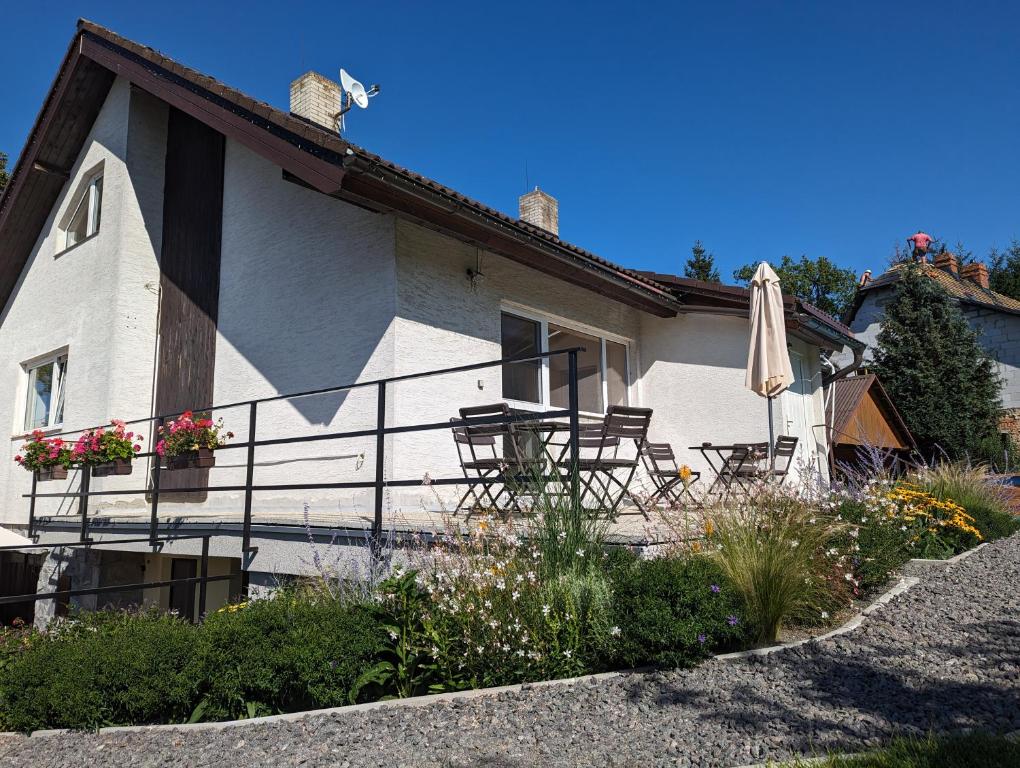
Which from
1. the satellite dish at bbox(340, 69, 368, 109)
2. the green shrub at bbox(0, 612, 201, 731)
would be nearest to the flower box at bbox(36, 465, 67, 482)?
the green shrub at bbox(0, 612, 201, 731)

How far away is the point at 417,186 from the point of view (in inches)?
247

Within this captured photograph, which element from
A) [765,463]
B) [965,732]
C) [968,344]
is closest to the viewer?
[965,732]

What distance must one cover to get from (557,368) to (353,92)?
14.4 ft

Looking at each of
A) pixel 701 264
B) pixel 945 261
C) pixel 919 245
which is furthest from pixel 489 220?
pixel 701 264

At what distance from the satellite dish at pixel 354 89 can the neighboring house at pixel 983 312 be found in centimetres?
1482

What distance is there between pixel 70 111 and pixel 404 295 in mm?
8055

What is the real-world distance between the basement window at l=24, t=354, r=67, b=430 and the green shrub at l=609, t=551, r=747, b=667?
1025 cm

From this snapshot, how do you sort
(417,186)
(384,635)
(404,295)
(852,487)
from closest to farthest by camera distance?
(384,635)
(417,186)
(852,487)
(404,295)

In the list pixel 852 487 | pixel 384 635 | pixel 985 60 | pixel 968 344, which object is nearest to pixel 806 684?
pixel 384 635

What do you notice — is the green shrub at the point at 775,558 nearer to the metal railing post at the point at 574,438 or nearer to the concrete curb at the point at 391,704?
the concrete curb at the point at 391,704

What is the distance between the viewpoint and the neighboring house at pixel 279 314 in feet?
23.4

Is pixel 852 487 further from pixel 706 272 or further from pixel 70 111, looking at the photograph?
pixel 706 272

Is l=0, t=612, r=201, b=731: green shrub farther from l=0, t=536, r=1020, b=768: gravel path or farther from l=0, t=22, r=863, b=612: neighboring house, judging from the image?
l=0, t=22, r=863, b=612: neighboring house

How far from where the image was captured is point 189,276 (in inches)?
394
